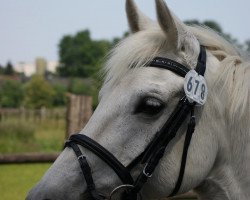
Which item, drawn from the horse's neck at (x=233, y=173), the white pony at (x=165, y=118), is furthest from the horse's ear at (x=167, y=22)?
the horse's neck at (x=233, y=173)

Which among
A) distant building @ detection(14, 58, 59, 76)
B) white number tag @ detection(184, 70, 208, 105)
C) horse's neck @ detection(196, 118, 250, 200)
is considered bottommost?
distant building @ detection(14, 58, 59, 76)

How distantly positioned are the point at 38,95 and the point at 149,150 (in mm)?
46532

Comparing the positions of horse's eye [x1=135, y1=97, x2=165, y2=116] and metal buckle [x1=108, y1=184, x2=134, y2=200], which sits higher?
horse's eye [x1=135, y1=97, x2=165, y2=116]

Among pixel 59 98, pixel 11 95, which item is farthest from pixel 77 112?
pixel 59 98

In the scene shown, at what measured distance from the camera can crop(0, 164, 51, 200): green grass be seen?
5.81 meters

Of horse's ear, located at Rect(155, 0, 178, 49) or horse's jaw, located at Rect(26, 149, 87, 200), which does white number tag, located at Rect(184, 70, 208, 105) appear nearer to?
horse's ear, located at Rect(155, 0, 178, 49)

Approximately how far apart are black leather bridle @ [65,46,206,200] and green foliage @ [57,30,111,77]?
76.9m

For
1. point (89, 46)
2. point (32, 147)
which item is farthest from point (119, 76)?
point (89, 46)

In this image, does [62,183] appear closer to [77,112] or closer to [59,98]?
[77,112]

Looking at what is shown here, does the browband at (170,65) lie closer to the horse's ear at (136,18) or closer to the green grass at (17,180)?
the horse's ear at (136,18)

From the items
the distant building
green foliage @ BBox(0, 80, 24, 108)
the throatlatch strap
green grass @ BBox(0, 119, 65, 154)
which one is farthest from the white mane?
the distant building

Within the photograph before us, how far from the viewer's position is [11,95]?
47719 mm

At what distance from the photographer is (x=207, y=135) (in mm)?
2326

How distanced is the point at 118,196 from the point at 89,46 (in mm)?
88087
